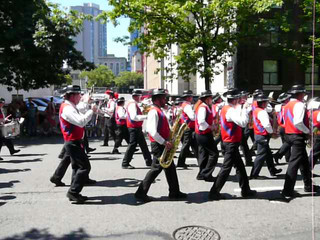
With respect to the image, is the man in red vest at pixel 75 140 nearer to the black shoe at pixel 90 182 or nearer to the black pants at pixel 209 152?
the black shoe at pixel 90 182

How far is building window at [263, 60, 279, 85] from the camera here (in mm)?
26656

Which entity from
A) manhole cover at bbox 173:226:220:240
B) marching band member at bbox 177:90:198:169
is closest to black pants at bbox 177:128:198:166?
marching band member at bbox 177:90:198:169

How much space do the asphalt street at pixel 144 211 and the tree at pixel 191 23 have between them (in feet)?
32.8

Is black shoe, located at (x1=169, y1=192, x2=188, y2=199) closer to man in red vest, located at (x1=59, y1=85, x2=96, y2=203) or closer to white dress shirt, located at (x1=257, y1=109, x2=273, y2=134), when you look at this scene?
man in red vest, located at (x1=59, y1=85, x2=96, y2=203)

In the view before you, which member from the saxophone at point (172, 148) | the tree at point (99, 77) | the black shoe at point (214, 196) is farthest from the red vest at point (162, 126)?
the tree at point (99, 77)

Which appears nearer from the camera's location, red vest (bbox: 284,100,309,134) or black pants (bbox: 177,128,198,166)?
red vest (bbox: 284,100,309,134)

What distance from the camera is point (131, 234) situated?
179 inches

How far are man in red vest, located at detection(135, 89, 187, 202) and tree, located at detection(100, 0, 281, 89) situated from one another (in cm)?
1063

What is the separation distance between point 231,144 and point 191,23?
1244 cm

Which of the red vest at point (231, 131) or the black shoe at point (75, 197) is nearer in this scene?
the black shoe at point (75, 197)

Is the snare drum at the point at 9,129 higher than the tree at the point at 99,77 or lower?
lower

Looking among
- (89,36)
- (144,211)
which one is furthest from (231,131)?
(89,36)

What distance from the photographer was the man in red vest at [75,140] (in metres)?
5.65

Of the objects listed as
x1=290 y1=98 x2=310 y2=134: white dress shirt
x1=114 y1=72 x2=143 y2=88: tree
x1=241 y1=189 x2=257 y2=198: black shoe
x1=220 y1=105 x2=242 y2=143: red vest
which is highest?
x1=114 y1=72 x2=143 y2=88: tree
